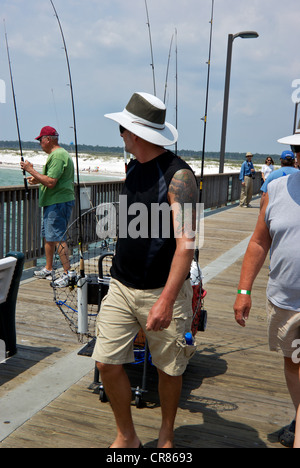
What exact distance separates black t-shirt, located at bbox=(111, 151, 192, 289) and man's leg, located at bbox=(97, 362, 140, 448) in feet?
1.51

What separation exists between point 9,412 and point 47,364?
2.92ft

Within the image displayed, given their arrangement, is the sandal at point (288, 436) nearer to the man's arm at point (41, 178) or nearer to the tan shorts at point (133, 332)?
the tan shorts at point (133, 332)

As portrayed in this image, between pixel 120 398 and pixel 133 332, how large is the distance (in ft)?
1.14

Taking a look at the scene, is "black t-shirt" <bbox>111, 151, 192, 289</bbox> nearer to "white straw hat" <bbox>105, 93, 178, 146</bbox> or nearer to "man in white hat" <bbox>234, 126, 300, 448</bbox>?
"white straw hat" <bbox>105, 93, 178, 146</bbox>

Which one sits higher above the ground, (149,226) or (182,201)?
(182,201)

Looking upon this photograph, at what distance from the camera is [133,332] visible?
299 centimetres

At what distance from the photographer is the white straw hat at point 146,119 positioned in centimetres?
290

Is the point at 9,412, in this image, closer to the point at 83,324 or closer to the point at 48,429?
the point at 48,429

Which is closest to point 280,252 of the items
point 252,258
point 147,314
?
point 252,258

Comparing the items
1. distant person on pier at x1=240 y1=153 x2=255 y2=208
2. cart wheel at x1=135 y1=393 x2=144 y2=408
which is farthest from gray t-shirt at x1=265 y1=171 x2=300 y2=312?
distant person on pier at x1=240 y1=153 x2=255 y2=208

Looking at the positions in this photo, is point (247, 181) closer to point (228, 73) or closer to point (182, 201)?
point (228, 73)

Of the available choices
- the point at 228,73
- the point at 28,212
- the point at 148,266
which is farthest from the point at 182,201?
the point at 228,73

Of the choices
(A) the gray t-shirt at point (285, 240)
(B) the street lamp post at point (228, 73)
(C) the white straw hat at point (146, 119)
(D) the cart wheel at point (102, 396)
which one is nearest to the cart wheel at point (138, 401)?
(D) the cart wheel at point (102, 396)

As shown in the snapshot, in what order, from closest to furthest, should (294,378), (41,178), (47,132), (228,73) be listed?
(294,378), (41,178), (47,132), (228,73)
